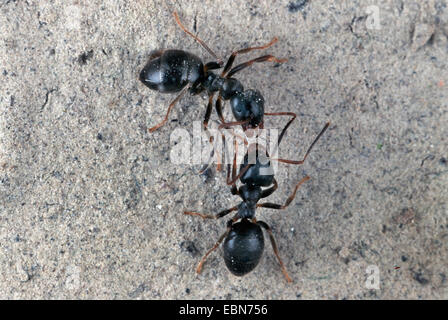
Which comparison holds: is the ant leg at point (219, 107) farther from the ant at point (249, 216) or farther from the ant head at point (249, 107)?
the ant at point (249, 216)

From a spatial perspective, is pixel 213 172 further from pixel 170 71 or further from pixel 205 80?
pixel 170 71

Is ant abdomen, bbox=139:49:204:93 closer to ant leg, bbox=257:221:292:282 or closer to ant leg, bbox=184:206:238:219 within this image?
ant leg, bbox=184:206:238:219

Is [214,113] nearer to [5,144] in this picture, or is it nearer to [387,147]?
[387,147]

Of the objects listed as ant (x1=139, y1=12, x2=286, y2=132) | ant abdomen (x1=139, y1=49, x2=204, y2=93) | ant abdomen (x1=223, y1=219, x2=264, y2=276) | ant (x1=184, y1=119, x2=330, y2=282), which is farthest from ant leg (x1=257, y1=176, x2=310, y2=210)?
ant abdomen (x1=139, y1=49, x2=204, y2=93)

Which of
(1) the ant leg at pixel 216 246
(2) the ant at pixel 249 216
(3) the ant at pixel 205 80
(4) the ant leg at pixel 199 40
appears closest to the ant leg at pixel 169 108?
(3) the ant at pixel 205 80

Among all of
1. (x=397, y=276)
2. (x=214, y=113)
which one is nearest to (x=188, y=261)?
(x=214, y=113)

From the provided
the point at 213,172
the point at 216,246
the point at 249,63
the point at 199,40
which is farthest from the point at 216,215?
the point at 199,40
